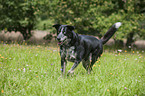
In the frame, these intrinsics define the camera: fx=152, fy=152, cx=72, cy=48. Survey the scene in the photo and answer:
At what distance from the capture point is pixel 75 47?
3.88 meters

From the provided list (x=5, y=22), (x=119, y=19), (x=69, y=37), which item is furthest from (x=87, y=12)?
(x=69, y=37)

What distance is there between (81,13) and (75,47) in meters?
7.57

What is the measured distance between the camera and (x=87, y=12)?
1084 cm

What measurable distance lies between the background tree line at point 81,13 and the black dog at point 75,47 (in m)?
5.49

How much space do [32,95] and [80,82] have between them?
109 cm

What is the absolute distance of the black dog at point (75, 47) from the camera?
3664 millimetres

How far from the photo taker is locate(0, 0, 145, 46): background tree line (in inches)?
385

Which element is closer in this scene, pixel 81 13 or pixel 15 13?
pixel 15 13

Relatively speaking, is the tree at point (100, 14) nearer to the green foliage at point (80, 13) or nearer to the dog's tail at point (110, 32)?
the green foliage at point (80, 13)

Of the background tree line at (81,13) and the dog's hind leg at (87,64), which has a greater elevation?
the background tree line at (81,13)

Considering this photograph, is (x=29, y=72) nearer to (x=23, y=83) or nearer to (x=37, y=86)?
(x=23, y=83)

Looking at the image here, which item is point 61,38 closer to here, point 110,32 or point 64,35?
point 64,35

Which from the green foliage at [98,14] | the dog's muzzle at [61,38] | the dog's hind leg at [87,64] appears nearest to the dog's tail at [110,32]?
the dog's hind leg at [87,64]

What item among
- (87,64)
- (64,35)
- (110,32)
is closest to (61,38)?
(64,35)
